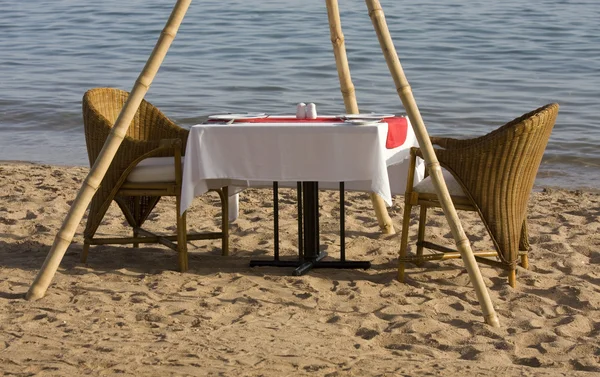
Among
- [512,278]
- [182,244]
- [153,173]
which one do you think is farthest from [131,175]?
[512,278]

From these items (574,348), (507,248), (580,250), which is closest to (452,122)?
(580,250)

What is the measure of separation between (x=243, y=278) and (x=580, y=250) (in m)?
1.92

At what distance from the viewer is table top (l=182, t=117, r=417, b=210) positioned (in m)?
4.67

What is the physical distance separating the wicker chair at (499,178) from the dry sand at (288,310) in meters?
0.30

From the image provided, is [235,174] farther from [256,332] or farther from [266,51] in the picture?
[266,51]

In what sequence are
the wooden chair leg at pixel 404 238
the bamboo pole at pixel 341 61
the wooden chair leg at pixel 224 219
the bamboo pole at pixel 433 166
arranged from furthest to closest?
the bamboo pole at pixel 341 61 < the wooden chair leg at pixel 224 219 < the wooden chair leg at pixel 404 238 < the bamboo pole at pixel 433 166

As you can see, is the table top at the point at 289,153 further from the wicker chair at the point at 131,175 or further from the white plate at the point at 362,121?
the wicker chair at the point at 131,175

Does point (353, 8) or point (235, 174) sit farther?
point (353, 8)

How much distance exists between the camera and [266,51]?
1733 cm

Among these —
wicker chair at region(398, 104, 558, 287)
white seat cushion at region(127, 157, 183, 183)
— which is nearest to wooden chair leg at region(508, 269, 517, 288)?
wicker chair at region(398, 104, 558, 287)

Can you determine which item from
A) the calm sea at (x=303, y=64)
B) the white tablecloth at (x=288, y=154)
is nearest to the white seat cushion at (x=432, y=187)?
the white tablecloth at (x=288, y=154)

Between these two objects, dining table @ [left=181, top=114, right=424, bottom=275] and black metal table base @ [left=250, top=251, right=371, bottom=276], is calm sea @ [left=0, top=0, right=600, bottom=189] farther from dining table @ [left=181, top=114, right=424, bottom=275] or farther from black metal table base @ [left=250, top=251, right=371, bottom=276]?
dining table @ [left=181, top=114, right=424, bottom=275]

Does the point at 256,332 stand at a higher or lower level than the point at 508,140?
lower

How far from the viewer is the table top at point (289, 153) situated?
467 centimetres
